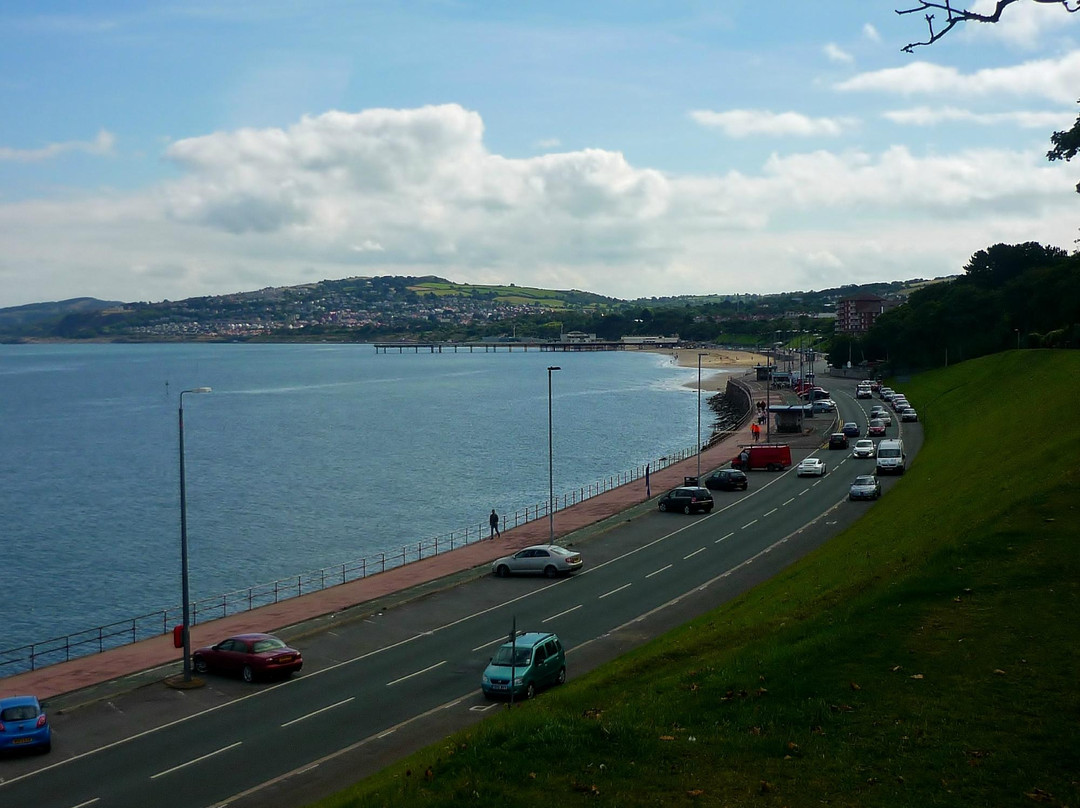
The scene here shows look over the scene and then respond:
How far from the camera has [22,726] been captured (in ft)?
68.1

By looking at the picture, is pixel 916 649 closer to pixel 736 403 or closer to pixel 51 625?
pixel 51 625

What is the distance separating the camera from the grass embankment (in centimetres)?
1255

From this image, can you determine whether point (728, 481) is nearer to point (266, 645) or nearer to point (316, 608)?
point (316, 608)

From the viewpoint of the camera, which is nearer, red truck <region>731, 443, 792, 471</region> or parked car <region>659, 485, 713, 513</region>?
parked car <region>659, 485, 713, 513</region>

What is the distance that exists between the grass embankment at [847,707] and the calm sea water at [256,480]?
3312cm

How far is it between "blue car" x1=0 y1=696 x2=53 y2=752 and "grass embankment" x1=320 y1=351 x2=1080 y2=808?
29.7ft

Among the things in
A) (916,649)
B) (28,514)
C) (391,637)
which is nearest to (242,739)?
(391,637)

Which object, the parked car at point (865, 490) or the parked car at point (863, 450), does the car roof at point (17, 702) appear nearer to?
the parked car at point (865, 490)

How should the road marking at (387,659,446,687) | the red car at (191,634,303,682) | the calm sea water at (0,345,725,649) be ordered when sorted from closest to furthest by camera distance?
the road marking at (387,659,446,687) < the red car at (191,634,303,682) < the calm sea water at (0,345,725,649)

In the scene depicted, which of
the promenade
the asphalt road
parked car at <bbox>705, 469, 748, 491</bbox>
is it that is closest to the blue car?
the asphalt road

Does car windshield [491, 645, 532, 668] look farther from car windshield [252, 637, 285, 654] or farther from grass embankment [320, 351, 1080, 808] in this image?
car windshield [252, 637, 285, 654]

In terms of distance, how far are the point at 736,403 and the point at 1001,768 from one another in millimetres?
116230

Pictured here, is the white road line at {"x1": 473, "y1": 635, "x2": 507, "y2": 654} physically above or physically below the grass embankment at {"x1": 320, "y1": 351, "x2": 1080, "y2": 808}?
below

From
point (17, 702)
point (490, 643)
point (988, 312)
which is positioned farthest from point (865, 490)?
point (988, 312)
